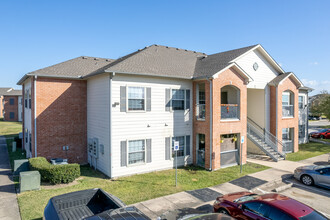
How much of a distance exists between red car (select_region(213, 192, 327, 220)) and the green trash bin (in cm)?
878

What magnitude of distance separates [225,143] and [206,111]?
2.82 metres

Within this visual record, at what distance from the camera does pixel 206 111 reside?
1523 cm

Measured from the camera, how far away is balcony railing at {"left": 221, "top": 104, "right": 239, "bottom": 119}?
15.9 meters

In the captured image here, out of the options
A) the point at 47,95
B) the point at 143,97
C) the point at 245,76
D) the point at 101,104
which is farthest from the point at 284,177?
the point at 47,95

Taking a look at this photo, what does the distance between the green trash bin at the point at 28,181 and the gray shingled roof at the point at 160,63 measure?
663 cm

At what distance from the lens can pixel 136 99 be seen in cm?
1408

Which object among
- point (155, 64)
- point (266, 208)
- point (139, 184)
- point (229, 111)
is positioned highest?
point (155, 64)

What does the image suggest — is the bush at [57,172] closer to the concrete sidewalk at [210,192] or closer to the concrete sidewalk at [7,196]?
the concrete sidewalk at [7,196]

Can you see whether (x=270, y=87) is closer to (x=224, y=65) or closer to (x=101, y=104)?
(x=224, y=65)

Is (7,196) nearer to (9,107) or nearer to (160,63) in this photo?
(160,63)

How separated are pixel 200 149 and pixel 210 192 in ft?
17.7

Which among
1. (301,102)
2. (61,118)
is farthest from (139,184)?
(301,102)

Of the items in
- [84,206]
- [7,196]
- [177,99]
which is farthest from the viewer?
[177,99]

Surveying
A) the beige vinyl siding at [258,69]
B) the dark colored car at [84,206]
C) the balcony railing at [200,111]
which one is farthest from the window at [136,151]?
the beige vinyl siding at [258,69]
